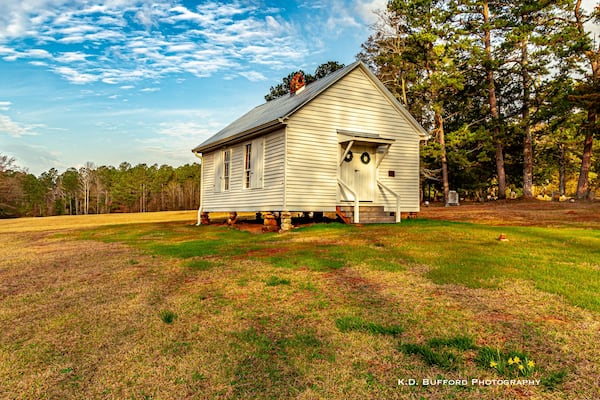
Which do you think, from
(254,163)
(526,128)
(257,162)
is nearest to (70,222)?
(254,163)

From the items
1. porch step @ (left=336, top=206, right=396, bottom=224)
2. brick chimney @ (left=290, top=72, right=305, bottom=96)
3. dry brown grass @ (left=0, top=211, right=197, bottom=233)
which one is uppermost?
brick chimney @ (left=290, top=72, right=305, bottom=96)

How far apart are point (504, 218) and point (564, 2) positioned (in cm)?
1716

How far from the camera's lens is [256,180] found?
16.3 metres

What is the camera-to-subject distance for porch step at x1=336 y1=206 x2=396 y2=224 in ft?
51.2

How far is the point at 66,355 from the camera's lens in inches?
160

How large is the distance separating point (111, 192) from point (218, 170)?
79073mm

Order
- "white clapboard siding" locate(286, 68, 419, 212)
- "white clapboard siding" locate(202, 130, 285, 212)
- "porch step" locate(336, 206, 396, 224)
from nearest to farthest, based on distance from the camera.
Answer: "white clapboard siding" locate(286, 68, 419, 212) → "white clapboard siding" locate(202, 130, 285, 212) → "porch step" locate(336, 206, 396, 224)

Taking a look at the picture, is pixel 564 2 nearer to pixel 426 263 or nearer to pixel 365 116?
pixel 365 116

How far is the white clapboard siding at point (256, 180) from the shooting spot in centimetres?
1482

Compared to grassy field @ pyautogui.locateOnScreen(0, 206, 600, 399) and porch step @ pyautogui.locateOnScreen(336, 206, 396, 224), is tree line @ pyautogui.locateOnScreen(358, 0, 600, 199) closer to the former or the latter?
porch step @ pyautogui.locateOnScreen(336, 206, 396, 224)

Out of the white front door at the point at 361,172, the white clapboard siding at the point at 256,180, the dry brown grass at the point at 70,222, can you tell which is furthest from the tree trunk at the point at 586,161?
the dry brown grass at the point at 70,222

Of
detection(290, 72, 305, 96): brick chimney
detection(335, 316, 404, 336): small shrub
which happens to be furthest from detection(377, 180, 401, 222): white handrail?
detection(335, 316, 404, 336): small shrub

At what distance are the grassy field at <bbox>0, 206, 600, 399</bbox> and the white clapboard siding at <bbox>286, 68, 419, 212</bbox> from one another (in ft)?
21.0

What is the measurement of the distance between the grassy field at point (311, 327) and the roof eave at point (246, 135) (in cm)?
692
